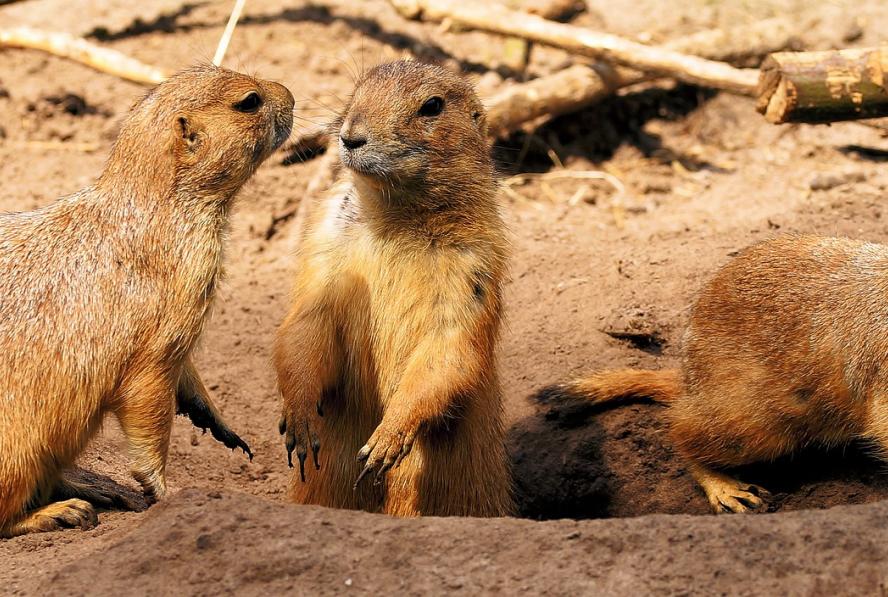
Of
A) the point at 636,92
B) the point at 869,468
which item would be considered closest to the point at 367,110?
the point at 869,468

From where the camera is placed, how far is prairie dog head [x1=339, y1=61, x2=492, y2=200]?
5152mm

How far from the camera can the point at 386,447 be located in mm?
5117

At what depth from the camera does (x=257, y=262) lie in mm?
8891

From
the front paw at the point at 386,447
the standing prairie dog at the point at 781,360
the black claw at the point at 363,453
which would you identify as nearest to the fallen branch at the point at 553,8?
the standing prairie dog at the point at 781,360

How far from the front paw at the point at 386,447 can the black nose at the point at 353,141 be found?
1.27 m

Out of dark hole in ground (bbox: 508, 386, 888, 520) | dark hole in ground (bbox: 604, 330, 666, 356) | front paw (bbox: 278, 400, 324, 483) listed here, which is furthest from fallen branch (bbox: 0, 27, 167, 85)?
Answer: front paw (bbox: 278, 400, 324, 483)

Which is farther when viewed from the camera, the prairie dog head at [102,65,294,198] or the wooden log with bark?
the wooden log with bark

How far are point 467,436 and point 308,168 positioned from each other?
4571mm

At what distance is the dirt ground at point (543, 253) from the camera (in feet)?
12.9

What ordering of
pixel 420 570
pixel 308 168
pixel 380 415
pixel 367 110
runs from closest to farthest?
pixel 420 570
pixel 367 110
pixel 380 415
pixel 308 168

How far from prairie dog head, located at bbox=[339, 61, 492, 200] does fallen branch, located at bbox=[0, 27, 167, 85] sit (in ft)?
15.5

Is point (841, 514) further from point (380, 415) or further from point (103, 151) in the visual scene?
point (103, 151)

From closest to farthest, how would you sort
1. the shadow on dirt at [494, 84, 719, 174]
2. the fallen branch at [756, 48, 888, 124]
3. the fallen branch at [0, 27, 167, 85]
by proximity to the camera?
the fallen branch at [756, 48, 888, 124] → the fallen branch at [0, 27, 167, 85] → the shadow on dirt at [494, 84, 719, 174]

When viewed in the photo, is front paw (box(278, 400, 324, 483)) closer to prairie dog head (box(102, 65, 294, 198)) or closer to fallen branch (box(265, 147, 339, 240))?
prairie dog head (box(102, 65, 294, 198))
